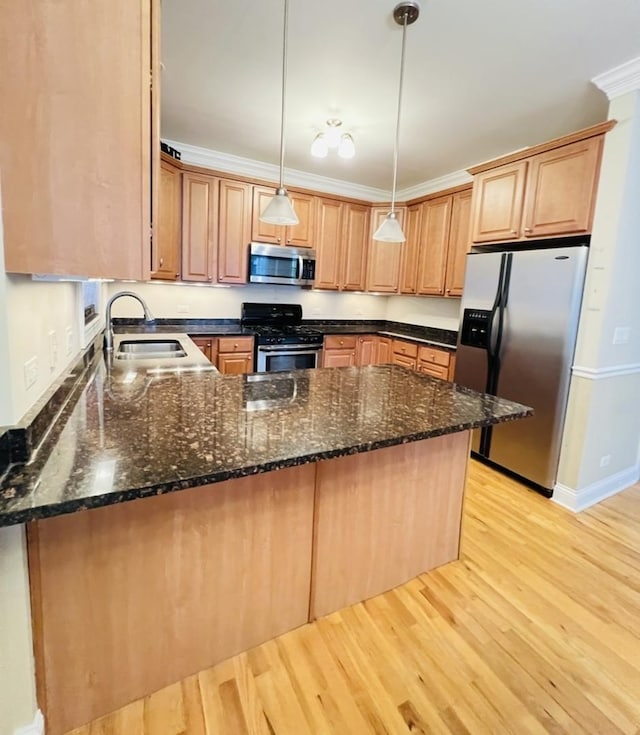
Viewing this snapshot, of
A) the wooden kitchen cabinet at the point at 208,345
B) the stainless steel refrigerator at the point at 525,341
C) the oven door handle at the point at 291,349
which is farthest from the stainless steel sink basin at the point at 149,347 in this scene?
the stainless steel refrigerator at the point at 525,341

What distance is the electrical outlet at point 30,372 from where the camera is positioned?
1.14 meters

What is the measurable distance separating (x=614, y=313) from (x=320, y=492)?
2.34 meters

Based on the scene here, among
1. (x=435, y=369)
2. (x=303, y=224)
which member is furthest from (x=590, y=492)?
(x=303, y=224)

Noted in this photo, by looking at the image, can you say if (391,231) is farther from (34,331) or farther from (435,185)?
(435,185)

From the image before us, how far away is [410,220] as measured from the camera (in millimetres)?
4582

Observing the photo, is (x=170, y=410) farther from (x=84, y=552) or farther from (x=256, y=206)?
(x=256, y=206)

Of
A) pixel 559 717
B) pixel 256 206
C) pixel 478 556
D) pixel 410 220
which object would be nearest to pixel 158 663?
pixel 559 717

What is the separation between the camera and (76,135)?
37.8 inches

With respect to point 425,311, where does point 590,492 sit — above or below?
below

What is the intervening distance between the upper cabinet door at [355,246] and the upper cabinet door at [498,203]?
1.63 meters

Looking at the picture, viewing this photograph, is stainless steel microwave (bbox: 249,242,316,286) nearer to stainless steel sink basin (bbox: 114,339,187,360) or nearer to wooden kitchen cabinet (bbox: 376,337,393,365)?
wooden kitchen cabinet (bbox: 376,337,393,365)

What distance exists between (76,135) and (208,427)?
860mm

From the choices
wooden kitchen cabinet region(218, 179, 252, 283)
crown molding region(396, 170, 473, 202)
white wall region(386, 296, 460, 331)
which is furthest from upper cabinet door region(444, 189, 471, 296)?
wooden kitchen cabinet region(218, 179, 252, 283)

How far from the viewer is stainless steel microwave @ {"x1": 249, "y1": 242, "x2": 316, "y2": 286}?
13.5 ft
